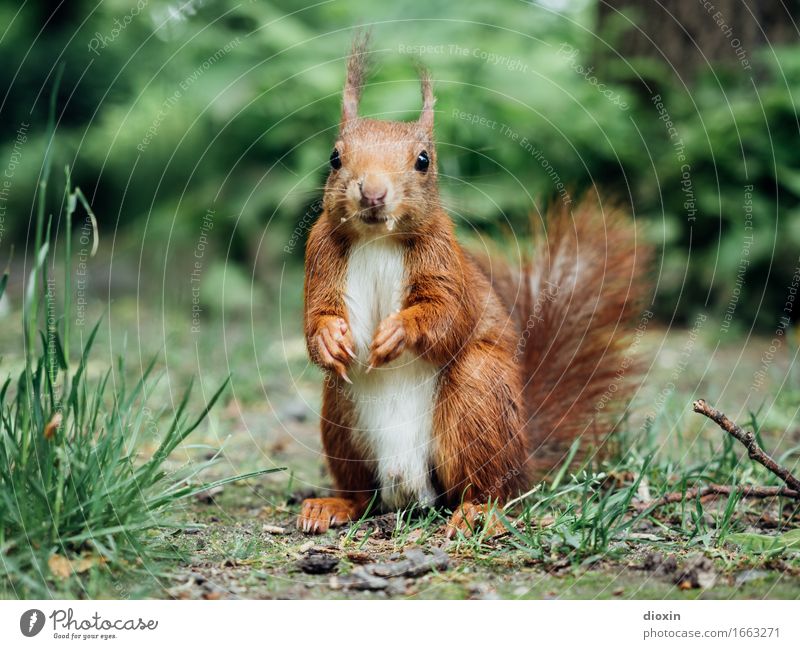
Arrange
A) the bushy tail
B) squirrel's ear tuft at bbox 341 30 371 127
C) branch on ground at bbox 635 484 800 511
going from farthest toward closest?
the bushy tail < squirrel's ear tuft at bbox 341 30 371 127 < branch on ground at bbox 635 484 800 511

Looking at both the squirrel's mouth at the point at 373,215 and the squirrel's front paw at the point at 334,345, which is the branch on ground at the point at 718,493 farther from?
the squirrel's mouth at the point at 373,215

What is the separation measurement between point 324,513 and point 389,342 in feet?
1.79

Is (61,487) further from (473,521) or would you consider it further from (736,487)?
(736,487)

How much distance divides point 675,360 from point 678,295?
0.64 m

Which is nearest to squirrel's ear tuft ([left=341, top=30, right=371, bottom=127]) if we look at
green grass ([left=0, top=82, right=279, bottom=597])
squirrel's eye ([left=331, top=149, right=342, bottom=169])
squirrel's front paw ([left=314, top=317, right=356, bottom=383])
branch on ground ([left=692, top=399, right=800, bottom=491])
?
squirrel's eye ([left=331, top=149, right=342, bottom=169])

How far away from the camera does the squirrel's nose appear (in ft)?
6.99

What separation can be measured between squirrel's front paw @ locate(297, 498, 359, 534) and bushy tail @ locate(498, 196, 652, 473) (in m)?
0.59

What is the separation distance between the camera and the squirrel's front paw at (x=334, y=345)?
2225 mm

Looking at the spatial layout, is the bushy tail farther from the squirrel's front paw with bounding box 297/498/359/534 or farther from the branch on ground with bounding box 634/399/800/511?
the squirrel's front paw with bounding box 297/498/359/534
